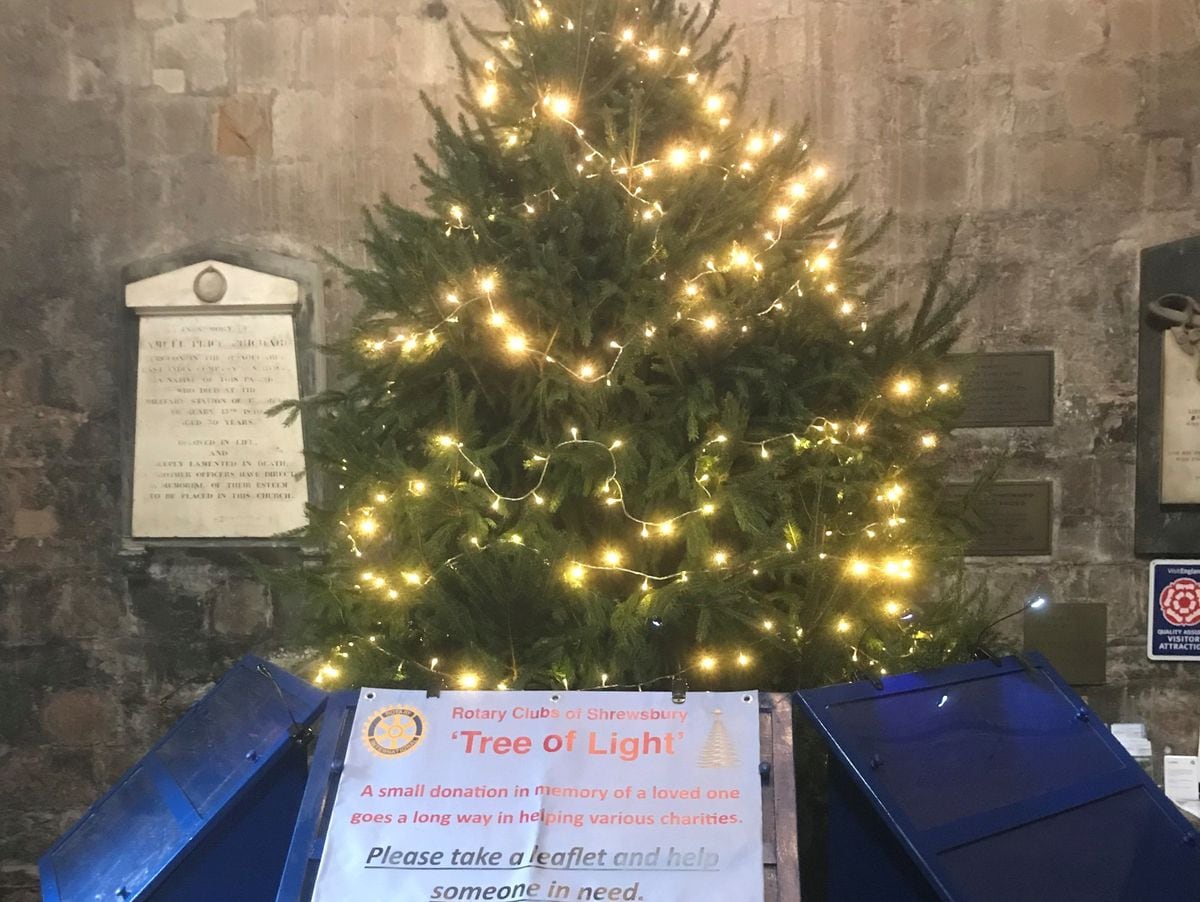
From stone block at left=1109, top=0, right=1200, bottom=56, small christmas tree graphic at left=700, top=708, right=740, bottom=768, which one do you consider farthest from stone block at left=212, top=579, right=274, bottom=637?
stone block at left=1109, top=0, right=1200, bottom=56

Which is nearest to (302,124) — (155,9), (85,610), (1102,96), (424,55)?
(424,55)

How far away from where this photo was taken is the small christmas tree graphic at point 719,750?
1.47m

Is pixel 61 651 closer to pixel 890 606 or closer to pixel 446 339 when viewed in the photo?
pixel 446 339

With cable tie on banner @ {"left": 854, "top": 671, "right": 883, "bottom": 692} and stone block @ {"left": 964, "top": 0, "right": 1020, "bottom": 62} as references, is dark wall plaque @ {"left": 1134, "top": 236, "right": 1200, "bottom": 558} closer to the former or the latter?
stone block @ {"left": 964, "top": 0, "right": 1020, "bottom": 62}

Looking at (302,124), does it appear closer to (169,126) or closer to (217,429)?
(169,126)

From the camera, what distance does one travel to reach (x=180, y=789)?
68.7 inches

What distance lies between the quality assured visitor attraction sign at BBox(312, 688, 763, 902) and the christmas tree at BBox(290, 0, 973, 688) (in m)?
0.23

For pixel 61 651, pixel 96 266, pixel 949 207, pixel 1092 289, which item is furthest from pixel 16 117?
pixel 1092 289

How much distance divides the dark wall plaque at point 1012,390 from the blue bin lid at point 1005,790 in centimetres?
139

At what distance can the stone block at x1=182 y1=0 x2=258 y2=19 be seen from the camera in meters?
2.97

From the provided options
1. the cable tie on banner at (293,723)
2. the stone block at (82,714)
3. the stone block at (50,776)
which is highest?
the cable tie on banner at (293,723)

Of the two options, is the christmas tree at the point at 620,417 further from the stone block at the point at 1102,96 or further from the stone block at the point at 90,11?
the stone block at the point at 90,11

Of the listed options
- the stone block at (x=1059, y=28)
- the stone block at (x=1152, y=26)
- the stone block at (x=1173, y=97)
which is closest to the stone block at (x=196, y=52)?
the stone block at (x=1059, y=28)

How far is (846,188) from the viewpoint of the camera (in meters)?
2.22
